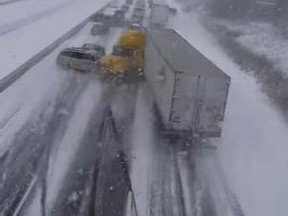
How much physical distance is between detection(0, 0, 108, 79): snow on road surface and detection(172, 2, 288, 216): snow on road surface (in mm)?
10365

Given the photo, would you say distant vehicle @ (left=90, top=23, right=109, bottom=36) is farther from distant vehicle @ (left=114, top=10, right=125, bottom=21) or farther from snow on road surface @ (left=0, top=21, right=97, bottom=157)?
snow on road surface @ (left=0, top=21, right=97, bottom=157)

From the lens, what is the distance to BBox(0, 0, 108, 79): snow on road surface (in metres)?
27.7

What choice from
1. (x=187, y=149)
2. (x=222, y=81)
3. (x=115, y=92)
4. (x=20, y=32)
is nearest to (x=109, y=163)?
(x=187, y=149)

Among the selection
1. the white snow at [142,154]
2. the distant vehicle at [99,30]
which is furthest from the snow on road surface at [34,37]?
the white snow at [142,154]

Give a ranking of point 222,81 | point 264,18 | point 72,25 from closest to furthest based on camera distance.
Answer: point 222,81, point 72,25, point 264,18

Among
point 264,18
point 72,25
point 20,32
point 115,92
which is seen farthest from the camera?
point 264,18

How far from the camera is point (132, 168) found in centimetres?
1457

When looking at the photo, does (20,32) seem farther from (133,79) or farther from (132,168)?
(132,168)

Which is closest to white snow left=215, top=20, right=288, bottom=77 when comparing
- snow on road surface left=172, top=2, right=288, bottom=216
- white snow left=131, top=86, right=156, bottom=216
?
snow on road surface left=172, top=2, right=288, bottom=216

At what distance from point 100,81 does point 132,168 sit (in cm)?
1047

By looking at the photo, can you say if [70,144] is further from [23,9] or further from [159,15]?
[23,9]

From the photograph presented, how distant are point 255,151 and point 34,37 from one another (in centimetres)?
2398

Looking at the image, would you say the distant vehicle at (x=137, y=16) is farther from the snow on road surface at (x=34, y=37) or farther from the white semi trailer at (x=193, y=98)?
the white semi trailer at (x=193, y=98)

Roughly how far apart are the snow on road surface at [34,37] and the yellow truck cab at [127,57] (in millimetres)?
4531
